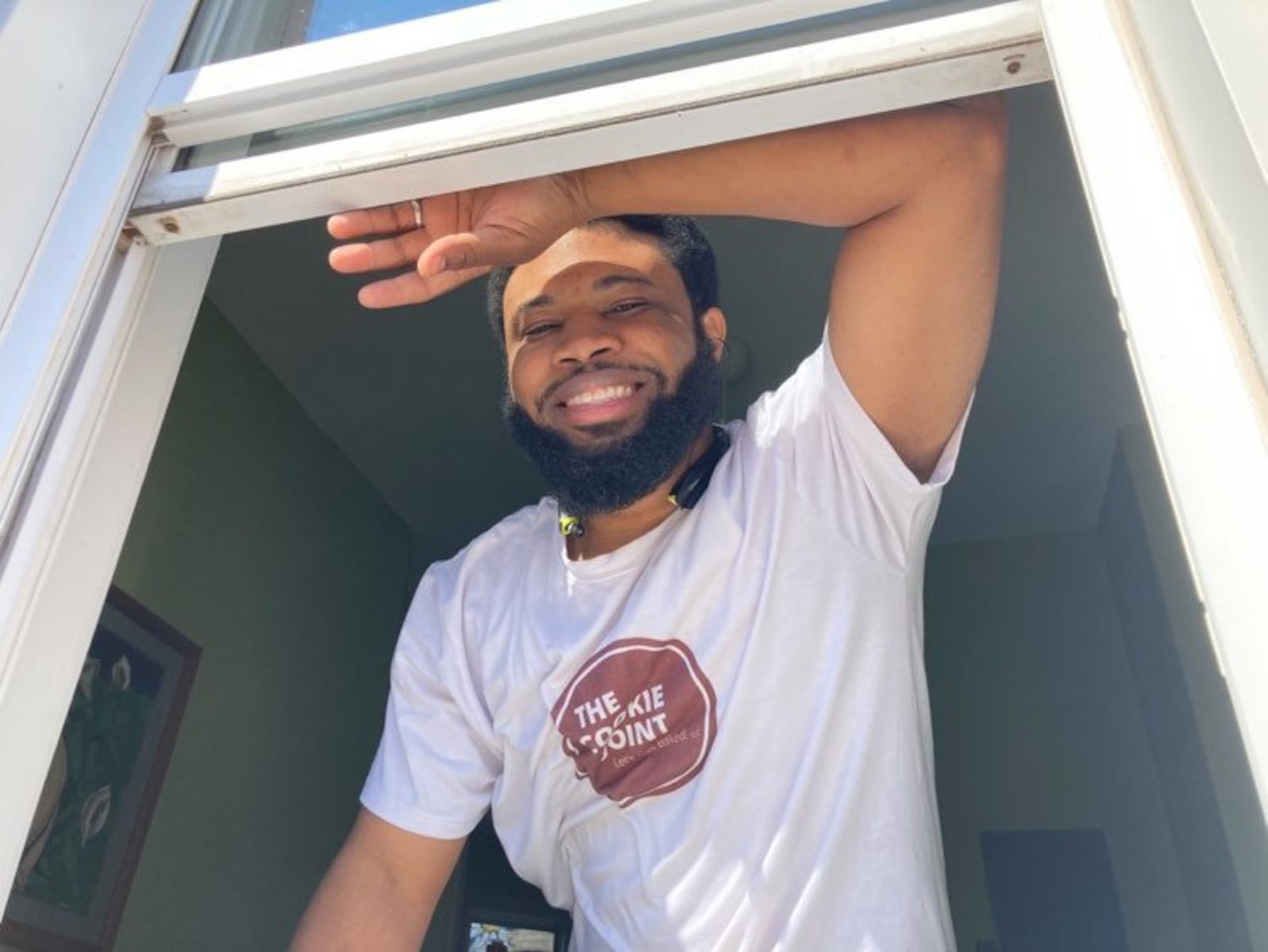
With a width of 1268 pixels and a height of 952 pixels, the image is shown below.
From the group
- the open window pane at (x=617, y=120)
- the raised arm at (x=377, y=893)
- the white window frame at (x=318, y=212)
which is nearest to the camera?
the white window frame at (x=318, y=212)

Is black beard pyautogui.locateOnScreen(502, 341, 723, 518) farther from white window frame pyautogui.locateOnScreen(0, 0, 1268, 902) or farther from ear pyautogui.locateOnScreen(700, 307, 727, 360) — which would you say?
white window frame pyautogui.locateOnScreen(0, 0, 1268, 902)

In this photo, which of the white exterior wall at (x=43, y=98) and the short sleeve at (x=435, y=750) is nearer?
the white exterior wall at (x=43, y=98)

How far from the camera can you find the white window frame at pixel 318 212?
0.54m

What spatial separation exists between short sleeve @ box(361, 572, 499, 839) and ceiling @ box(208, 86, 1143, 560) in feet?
A: 3.12

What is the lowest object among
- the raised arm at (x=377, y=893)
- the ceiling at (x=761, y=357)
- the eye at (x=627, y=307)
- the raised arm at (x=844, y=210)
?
the raised arm at (x=377, y=893)

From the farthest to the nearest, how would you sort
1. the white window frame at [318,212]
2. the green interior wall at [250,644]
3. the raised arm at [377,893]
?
the green interior wall at [250,644]
the raised arm at [377,893]
the white window frame at [318,212]

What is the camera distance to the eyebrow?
1.43 meters

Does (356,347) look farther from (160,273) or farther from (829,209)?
(829,209)

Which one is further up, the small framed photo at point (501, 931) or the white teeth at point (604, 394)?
the white teeth at point (604, 394)

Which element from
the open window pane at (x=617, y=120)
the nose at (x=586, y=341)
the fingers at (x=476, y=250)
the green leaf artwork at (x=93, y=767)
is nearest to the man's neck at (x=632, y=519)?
the nose at (x=586, y=341)

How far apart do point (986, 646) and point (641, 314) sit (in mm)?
1850

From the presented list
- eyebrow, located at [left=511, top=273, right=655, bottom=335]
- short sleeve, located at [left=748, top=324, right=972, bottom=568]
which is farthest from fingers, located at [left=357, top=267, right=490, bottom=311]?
eyebrow, located at [left=511, top=273, right=655, bottom=335]

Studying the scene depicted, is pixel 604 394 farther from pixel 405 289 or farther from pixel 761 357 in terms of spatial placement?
pixel 761 357

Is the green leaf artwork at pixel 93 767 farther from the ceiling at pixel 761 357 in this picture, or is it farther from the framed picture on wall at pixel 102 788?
the ceiling at pixel 761 357
